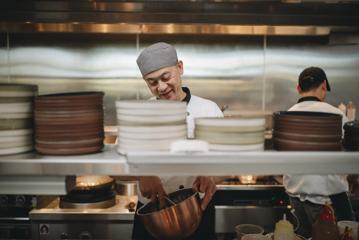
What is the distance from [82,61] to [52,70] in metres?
0.34

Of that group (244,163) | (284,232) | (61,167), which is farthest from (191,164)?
(284,232)

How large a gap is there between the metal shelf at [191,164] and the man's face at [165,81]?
76 cm

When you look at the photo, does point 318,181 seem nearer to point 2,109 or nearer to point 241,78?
point 241,78

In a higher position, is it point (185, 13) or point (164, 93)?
point (185, 13)

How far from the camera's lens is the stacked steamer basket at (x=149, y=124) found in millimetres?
1162

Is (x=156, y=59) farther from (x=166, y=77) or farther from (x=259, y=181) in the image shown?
(x=259, y=181)

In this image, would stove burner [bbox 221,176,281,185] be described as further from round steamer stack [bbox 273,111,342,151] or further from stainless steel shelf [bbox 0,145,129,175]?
stainless steel shelf [bbox 0,145,129,175]

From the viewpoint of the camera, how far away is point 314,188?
9.71 ft

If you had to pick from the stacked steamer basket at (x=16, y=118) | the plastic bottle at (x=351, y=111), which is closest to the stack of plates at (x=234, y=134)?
the stacked steamer basket at (x=16, y=118)

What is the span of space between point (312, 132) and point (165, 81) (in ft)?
2.85

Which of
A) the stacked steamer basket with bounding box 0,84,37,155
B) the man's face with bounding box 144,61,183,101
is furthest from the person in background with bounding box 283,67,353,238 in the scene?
the stacked steamer basket with bounding box 0,84,37,155

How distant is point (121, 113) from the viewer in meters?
1.19

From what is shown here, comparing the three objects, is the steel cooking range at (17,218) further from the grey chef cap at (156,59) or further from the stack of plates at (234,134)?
the stack of plates at (234,134)

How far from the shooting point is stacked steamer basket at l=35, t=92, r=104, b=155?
3.89 ft
